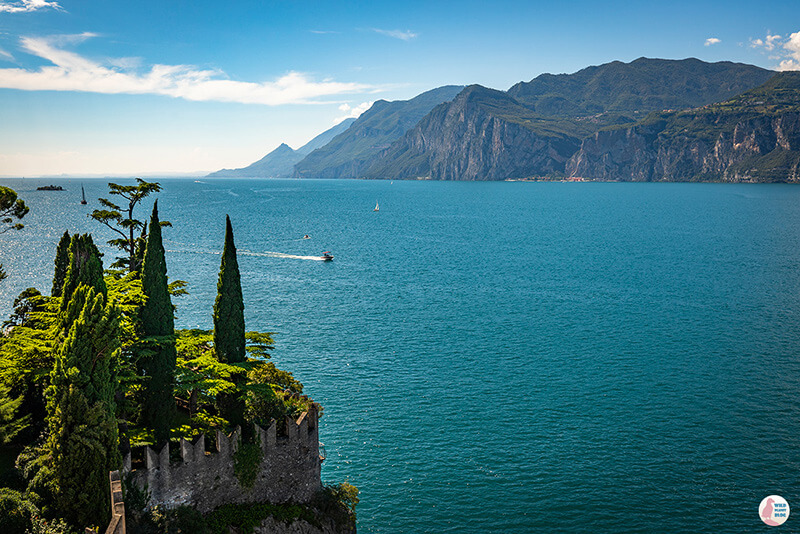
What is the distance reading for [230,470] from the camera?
27.9 meters

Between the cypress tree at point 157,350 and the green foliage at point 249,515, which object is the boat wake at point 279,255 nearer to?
the cypress tree at point 157,350

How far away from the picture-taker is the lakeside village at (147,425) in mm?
22406

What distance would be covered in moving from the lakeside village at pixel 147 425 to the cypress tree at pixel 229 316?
79 millimetres

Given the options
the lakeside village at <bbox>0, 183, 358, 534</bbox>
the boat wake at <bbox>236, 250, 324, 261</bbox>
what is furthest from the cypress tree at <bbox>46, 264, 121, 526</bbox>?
the boat wake at <bbox>236, 250, 324, 261</bbox>

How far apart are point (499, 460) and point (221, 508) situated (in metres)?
20.1

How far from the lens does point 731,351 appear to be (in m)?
58.7

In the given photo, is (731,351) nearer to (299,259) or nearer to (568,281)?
(568,281)

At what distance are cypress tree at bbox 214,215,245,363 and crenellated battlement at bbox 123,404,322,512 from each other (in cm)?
494

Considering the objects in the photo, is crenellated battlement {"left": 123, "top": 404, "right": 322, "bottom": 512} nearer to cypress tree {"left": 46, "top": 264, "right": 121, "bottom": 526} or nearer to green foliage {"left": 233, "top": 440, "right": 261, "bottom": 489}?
green foliage {"left": 233, "top": 440, "right": 261, "bottom": 489}

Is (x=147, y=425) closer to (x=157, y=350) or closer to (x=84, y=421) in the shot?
(x=157, y=350)

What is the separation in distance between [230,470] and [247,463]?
2.99 feet

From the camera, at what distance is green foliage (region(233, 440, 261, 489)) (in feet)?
92.2

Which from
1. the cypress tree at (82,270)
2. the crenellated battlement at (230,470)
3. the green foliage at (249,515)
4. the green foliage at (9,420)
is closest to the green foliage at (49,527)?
the crenellated battlement at (230,470)

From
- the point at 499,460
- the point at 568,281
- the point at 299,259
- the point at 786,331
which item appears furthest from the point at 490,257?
the point at 499,460
